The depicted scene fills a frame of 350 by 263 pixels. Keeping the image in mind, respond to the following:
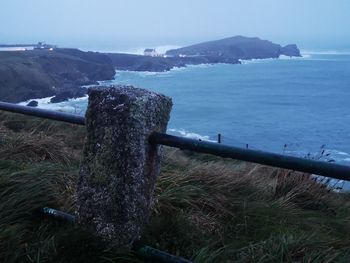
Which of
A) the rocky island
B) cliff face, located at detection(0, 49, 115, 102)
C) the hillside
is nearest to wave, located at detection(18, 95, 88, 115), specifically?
the rocky island

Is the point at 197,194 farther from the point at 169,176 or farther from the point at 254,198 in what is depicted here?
the point at 254,198

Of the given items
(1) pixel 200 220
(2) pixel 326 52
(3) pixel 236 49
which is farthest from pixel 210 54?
(1) pixel 200 220

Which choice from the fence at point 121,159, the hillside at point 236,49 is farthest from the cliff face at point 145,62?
the fence at point 121,159

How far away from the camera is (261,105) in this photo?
68250mm

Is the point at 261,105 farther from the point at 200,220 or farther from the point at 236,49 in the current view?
the point at 236,49

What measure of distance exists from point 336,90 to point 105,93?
3191 inches

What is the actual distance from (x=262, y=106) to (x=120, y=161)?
217 ft

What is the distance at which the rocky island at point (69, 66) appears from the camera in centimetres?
5369

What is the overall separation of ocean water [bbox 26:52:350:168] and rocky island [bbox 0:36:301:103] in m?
4.46

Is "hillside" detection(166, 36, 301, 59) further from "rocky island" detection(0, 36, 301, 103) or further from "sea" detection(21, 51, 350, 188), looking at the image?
"sea" detection(21, 51, 350, 188)

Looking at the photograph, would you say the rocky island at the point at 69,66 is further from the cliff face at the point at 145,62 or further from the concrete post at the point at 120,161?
the concrete post at the point at 120,161

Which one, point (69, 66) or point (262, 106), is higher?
point (69, 66)

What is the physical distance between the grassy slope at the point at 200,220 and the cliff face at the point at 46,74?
41979 millimetres

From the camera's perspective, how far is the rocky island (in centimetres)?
5369
